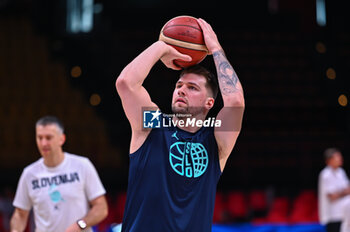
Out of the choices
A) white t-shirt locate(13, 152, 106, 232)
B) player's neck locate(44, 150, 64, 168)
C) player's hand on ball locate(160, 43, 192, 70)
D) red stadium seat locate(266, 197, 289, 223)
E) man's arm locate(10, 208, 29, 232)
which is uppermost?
player's hand on ball locate(160, 43, 192, 70)

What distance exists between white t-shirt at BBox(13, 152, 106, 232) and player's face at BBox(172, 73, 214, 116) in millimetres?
2097

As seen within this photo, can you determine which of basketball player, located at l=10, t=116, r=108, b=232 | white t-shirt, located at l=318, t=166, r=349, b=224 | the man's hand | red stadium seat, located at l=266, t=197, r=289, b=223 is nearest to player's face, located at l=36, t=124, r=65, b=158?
basketball player, located at l=10, t=116, r=108, b=232

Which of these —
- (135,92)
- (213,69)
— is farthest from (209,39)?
(213,69)

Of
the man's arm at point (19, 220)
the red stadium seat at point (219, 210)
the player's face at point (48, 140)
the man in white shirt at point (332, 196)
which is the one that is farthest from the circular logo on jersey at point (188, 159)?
the red stadium seat at point (219, 210)

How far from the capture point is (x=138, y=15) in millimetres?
13477

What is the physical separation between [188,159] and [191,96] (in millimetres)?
393

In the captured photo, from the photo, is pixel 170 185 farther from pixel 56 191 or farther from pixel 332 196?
pixel 332 196

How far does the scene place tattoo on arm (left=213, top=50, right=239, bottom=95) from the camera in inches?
124

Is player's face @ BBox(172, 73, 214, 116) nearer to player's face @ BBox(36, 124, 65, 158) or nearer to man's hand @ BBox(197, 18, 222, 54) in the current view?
man's hand @ BBox(197, 18, 222, 54)

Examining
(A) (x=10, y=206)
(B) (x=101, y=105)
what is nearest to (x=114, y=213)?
(A) (x=10, y=206)

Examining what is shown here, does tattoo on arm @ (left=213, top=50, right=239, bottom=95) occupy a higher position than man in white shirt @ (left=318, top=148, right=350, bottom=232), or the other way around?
tattoo on arm @ (left=213, top=50, right=239, bottom=95)

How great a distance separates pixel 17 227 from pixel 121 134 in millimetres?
6721

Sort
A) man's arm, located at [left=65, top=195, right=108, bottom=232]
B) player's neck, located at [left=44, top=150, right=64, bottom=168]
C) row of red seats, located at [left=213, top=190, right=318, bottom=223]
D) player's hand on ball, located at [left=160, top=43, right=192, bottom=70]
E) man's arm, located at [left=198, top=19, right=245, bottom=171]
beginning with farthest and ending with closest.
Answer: row of red seats, located at [left=213, top=190, right=318, bottom=223]
player's neck, located at [left=44, top=150, right=64, bottom=168]
man's arm, located at [left=65, top=195, right=108, bottom=232]
player's hand on ball, located at [left=160, top=43, right=192, bottom=70]
man's arm, located at [left=198, top=19, right=245, bottom=171]

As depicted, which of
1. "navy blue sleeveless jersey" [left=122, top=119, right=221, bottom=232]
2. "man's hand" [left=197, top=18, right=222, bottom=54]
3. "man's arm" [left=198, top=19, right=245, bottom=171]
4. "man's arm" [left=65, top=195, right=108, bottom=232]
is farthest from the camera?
"man's arm" [left=65, top=195, right=108, bottom=232]
